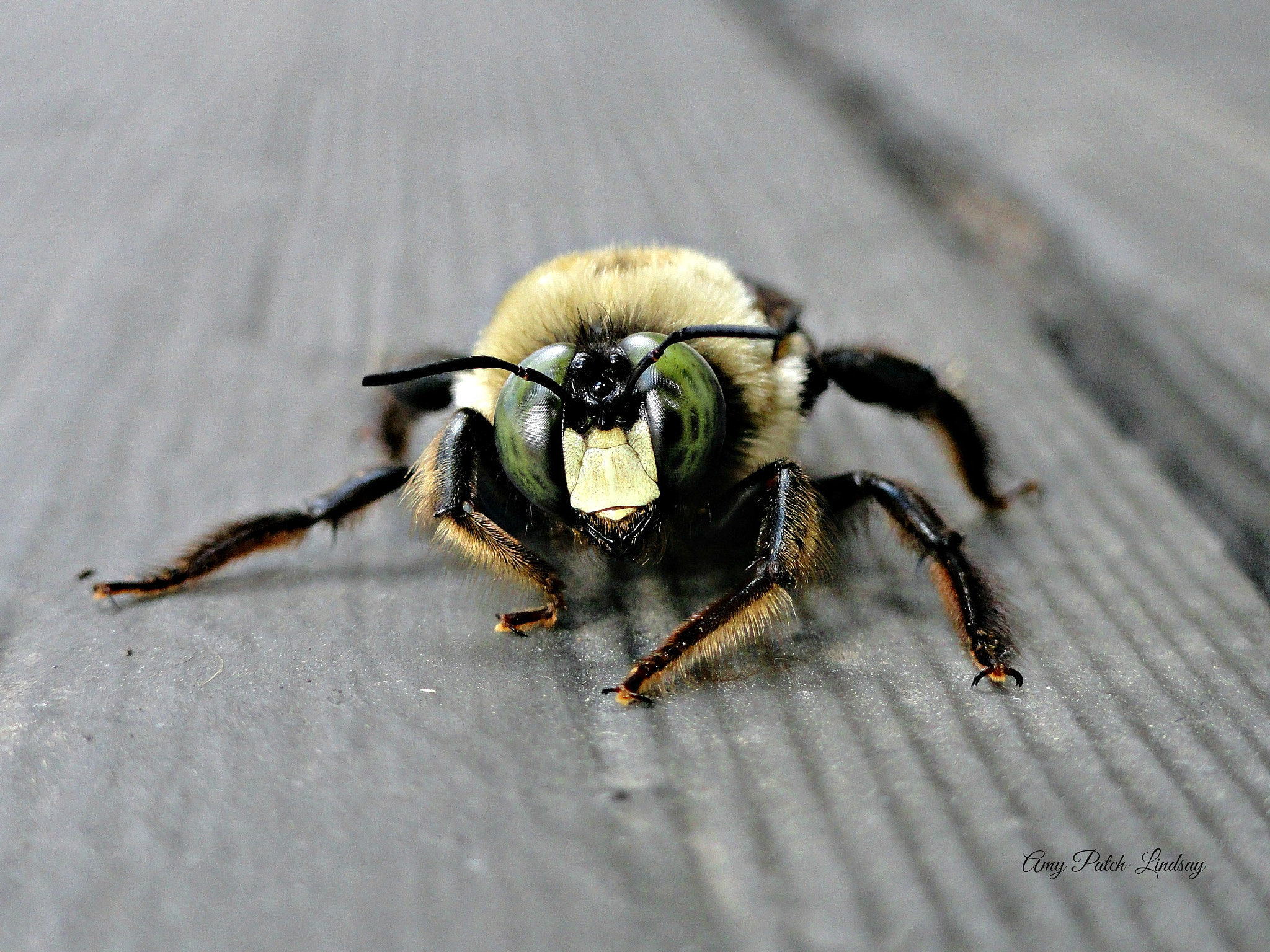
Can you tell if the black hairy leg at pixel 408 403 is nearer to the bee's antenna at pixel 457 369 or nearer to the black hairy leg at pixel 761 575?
the bee's antenna at pixel 457 369

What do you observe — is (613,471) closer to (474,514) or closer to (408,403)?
(474,514)

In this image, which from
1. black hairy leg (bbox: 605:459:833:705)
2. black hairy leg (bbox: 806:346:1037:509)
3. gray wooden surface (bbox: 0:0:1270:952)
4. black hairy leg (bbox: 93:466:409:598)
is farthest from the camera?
black hairy leg (bbox: 806:346:1037:509)

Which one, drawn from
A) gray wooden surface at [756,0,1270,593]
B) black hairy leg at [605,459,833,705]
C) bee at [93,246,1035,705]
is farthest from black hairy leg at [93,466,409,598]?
gray wooden surface at [756,0,1270,593]

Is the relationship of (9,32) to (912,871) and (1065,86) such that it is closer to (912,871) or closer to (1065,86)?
(1065,86)

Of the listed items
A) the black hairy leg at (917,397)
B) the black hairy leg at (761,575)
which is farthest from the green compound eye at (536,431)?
the black hairy leg at (917,397)

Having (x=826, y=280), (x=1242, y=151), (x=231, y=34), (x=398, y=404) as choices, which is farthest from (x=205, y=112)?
(x=1242, y=151)

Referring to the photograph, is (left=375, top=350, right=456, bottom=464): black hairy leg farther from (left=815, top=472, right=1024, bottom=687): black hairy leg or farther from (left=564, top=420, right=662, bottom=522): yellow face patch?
(left=815, top=472, right=1024, bottom=687): black hairy leg

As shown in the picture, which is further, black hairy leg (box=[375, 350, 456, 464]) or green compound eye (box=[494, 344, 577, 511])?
black hairy leg (box=[375, 350, 456, 464])
